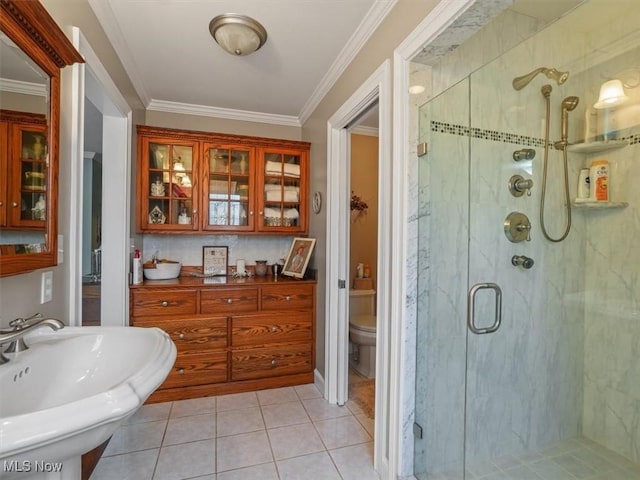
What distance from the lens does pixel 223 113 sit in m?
2.96

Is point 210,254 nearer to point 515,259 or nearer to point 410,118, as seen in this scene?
point 410,118

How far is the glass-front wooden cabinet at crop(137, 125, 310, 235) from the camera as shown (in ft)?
8.77

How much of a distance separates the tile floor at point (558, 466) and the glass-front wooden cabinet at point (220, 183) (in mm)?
2109

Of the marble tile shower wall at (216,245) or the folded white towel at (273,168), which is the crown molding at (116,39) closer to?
the folded white towel at (273,168)

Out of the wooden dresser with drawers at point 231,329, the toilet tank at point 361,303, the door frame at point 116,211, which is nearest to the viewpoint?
the door frame at point 116,211

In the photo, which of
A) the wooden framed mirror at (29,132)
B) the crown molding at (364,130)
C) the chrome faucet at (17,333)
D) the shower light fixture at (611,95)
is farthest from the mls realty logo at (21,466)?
the crown molding at (364,130)

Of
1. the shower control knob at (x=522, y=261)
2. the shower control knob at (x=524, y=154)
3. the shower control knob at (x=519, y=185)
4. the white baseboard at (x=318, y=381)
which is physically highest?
the shower control knob at (x=524, y=154)

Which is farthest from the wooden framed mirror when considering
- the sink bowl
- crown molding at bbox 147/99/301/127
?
crown molding at bbox 147/99/301/127

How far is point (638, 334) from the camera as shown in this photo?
1646 millimetres

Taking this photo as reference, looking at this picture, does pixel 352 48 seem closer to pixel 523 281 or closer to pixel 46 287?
pixel 523 281

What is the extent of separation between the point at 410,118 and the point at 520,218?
870 mm

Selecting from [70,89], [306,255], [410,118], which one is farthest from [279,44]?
[306,255]

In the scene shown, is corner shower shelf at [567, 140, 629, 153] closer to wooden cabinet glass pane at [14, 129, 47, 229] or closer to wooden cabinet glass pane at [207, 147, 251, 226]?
wooden cabinet glass pane at [207, 147, 251, 226]

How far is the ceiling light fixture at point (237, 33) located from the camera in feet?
5.57
